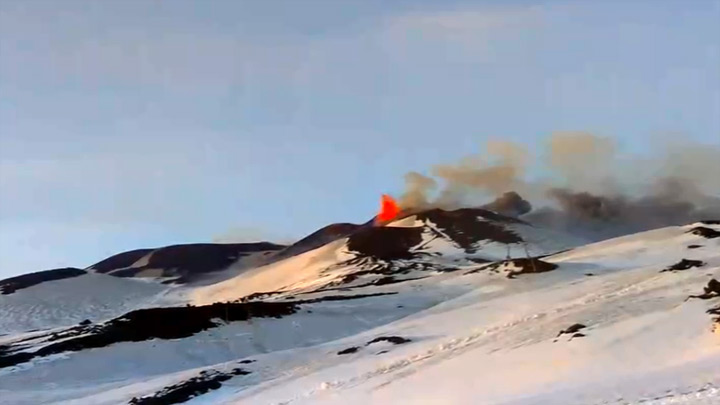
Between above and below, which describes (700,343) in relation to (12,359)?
below

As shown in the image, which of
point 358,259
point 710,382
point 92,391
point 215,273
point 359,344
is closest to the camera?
point 710,382

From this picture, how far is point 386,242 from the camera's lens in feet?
343

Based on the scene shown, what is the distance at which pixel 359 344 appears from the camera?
124 ft

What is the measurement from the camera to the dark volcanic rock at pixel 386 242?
315ft

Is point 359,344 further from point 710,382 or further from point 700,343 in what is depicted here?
point 710,382

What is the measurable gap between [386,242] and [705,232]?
4426 centimetres

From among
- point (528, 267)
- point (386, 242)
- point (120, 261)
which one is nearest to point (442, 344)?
point (528, 267)

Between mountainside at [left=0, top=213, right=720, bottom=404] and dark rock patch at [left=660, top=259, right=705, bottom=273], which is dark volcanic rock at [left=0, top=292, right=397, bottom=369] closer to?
mountainside at [left=0, top=213, right=720, bottom=404]

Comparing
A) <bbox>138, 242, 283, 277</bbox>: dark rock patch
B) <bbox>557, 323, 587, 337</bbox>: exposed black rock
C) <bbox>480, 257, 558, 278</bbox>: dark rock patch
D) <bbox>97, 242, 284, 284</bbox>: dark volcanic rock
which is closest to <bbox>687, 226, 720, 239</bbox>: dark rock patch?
<bbox>480, 257, 558, 278</bbox>: dark rock patch

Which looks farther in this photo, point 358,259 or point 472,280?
point 358,259

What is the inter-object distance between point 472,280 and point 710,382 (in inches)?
1380

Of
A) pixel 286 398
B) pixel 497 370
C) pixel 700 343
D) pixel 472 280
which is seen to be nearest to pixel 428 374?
pixel 497 370

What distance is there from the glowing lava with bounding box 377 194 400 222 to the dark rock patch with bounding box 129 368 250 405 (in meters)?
108

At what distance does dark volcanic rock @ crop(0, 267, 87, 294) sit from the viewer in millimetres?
104500
